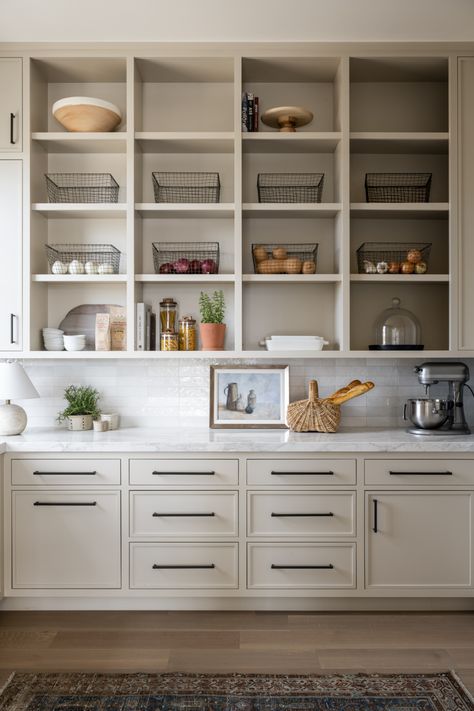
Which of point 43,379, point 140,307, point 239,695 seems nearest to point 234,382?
point 140,307

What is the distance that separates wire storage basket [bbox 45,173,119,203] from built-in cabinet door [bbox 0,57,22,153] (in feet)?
0.82

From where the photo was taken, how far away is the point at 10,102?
294 centimetres

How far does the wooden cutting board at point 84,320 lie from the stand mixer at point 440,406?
1.80m

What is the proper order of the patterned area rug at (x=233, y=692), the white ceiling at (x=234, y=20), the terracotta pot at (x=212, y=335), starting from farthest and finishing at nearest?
1. the terracotta pot at (x=212, y=335)
2. the white ceiling at (x=234, y=20)
3. the patterned area rug at (x=233, y=692)

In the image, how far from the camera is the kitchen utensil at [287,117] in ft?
9.85

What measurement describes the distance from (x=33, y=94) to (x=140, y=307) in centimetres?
129

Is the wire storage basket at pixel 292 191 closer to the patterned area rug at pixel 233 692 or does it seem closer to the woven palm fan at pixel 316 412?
the woven palm fan at pixel 316 412

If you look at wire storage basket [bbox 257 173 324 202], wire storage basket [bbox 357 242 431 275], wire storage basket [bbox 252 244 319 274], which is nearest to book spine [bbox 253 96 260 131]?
wire storage basket [bbox 257 173 324 202]

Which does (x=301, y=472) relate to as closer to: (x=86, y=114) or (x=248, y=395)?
(x=248, y=395)

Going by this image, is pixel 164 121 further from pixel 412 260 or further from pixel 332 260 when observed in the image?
pixel 412 260

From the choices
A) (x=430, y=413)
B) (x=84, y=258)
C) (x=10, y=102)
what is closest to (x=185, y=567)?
(x=430, y=413)

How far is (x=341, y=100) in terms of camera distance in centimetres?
294

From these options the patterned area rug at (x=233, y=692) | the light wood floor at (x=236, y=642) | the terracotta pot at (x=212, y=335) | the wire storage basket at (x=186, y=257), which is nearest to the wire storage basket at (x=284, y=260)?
the wire storage basket at (x=186, y=257)

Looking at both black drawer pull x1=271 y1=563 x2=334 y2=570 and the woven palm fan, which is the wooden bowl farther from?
black drawer pull x1=271 y1=563 x2=334 y2=570
